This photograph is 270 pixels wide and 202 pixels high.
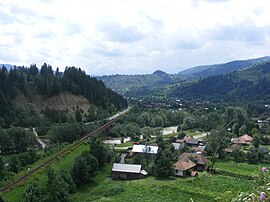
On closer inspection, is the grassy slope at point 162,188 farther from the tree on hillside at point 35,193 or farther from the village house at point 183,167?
the tree on hillside at point 35,193

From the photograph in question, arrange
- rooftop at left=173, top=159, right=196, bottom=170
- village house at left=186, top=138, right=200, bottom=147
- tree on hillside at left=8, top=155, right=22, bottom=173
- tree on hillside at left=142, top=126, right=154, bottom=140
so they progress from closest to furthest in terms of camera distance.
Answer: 1. tree on hillside at left=8, top=155, right=22, bottom=173
2. rooftop at left=173, top=159, right=196, bottom=170
3. village house at left=186, top=138, right=200, bottom=147
4. tree on hillside at left=142, top=126, right=154, bottom=140

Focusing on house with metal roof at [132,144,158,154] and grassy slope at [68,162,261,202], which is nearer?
grassy slope at [68,162,261,202]

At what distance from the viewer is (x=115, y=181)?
4256 cm

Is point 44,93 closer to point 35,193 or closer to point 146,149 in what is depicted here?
point 146,149

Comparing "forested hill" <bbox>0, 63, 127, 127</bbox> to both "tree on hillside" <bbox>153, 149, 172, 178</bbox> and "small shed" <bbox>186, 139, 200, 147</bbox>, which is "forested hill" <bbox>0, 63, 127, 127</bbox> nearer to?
"small shed" <bbox>186, 139, 200, 147</bbox>

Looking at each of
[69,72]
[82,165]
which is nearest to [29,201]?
[82,165]

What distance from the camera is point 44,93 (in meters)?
97.2

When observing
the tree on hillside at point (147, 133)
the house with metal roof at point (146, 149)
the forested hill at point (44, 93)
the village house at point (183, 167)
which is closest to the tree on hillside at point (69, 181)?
the village house at point (183, 167)

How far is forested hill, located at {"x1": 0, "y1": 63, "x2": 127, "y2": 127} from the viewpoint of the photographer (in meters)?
83.1

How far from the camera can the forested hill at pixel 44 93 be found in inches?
3273

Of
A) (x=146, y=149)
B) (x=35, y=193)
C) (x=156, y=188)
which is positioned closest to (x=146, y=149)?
(x=146, y=149)

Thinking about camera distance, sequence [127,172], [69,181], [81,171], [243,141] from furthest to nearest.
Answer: [243,141] < [127,172] < [81,171] < [69,181]

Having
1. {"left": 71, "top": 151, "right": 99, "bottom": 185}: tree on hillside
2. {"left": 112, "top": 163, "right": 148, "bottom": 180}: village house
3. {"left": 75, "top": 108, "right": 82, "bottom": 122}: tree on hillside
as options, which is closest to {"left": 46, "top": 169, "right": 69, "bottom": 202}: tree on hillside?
{"left": 71, "top": 151, "right": 99, "bottom": 185}: tree on hillside

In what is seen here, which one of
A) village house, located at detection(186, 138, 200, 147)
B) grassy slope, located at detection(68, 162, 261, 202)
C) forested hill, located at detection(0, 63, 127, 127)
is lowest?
village house, located at detection(186, 138, 200, 147)
